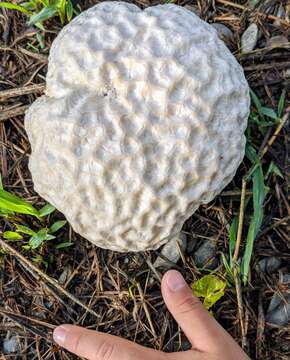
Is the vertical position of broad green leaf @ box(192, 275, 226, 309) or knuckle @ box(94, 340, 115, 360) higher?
broad green leaf @ box(192, 275, 226, 309)

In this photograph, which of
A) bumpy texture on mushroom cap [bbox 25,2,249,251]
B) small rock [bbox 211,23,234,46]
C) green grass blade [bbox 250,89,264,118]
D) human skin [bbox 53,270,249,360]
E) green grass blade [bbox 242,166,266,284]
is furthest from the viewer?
small rock [bbox 211,23,234,46]

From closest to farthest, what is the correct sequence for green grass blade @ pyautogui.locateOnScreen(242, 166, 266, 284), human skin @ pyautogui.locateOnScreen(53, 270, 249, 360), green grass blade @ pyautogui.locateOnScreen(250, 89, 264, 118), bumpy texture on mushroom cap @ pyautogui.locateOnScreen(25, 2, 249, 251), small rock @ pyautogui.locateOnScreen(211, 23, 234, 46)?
bumpy texture on mushroom cap @ pyautogui.locateOnScreen(25, 2, 249, 251) → human skin @ pyautogui.locateOnScreen(53, 270, 249, 360) → green grass blade @ pyautogui.locateOnScreen(242, 166, 266, 284) → green grass blade @ pyautogui.locateOnScreen(250, 89, 264, 118) → small rock @ pyautogui.locateOnScreen(211, 23, 234, 46)

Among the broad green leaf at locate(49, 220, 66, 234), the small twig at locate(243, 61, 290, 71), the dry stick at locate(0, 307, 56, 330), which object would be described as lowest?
the dry stick at locate(0, 307, 56, 330)

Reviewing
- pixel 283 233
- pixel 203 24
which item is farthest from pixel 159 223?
pixel 203 24

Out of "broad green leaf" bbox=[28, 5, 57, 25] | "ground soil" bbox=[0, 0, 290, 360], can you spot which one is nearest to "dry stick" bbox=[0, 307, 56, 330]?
"ground soil" bbox=[0, 0, 290, 360]

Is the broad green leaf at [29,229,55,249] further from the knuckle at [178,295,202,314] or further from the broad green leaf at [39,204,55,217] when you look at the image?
the knuckle at [178,295,202,314]

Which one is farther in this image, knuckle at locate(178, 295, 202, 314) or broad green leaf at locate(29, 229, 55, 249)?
broad green leaf at locate(29, 229, 55, 249)

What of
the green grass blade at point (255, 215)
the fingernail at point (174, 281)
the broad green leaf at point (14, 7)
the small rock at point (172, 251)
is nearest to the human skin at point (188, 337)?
the fingernail at point (174, 281)
